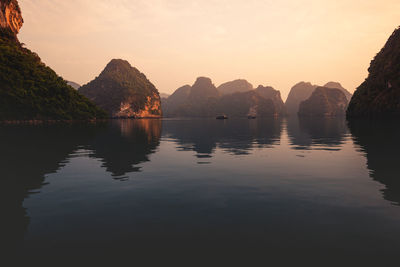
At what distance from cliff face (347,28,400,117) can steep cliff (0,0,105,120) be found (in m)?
133

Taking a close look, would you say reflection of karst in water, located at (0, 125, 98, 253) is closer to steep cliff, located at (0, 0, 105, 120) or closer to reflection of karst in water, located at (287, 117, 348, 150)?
reflection of karst in water, located at (287, 117, 348, 150)

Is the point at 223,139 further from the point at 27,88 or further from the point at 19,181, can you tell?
the point at 27,88

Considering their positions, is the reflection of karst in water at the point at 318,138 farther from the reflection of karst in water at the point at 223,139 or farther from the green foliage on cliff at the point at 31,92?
the green foliage on cliff at the point at 31,92

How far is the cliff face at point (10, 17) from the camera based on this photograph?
376 ft

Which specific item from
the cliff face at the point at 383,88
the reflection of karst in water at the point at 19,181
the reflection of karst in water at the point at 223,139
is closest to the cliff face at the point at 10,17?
the reflection of karst in water at the point at 223,139

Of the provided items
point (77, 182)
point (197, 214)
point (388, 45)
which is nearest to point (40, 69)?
point (77, 182)

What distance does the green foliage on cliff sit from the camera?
3509 inches

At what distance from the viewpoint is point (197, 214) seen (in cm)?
934

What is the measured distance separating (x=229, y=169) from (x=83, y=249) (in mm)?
12116

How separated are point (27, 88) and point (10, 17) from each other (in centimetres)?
5351

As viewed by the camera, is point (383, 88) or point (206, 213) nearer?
point (206, 213)

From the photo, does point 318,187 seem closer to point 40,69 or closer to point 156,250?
point 156,250

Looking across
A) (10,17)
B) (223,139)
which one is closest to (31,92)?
(10,17)

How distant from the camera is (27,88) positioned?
314 ft
